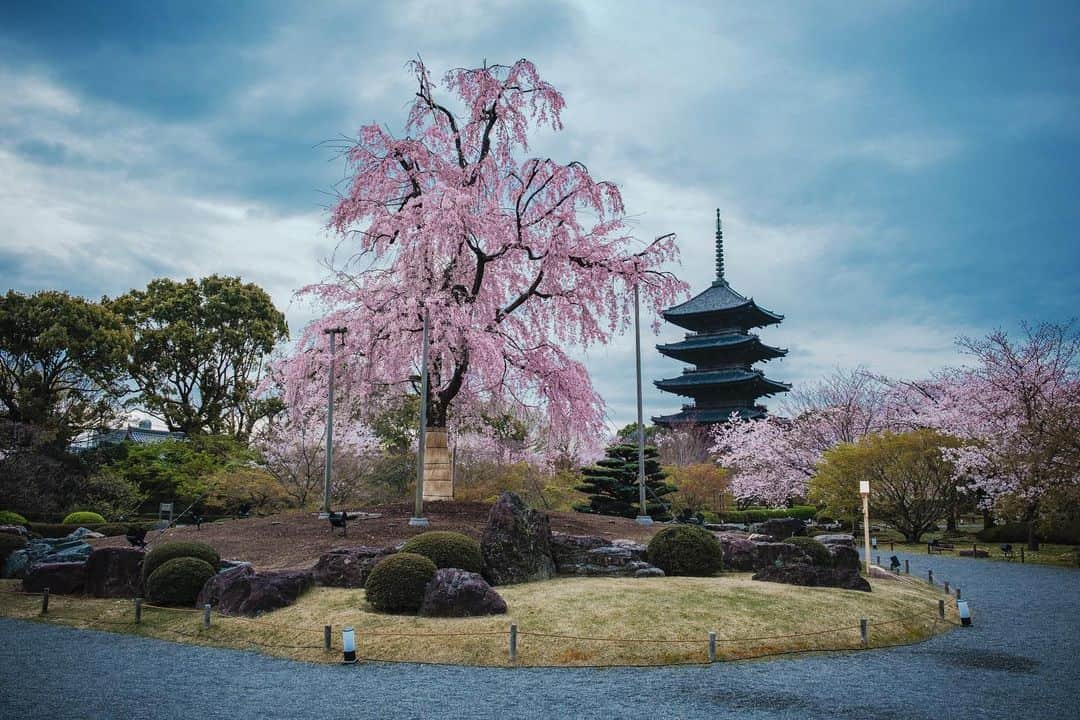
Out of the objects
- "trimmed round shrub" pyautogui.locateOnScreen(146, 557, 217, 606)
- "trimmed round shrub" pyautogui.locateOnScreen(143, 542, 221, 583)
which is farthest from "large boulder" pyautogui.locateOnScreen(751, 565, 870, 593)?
"trimmed round shrub" pyautogui.locateOnScreen(143, 542, 221, 583)

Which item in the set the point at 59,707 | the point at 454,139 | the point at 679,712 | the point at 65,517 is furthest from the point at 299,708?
the point at 65,517

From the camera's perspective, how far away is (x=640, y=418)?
944 inches

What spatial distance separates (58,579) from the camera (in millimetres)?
16625

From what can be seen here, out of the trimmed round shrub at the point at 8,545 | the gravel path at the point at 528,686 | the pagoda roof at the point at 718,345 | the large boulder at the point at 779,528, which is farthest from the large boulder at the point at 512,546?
the pagoda roof at the point at 718,345

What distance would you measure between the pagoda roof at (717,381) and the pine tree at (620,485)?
25.5m

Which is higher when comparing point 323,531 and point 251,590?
point 323,531

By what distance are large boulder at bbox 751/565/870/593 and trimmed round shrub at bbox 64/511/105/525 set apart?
2500 cm

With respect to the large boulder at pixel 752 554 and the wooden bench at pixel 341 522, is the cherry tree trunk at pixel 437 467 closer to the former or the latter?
the wooden bench at pixel 341 522

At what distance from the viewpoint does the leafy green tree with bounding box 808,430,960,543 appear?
32.1 meters

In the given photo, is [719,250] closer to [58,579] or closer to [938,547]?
[938,547]

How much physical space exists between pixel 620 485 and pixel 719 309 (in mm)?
29862

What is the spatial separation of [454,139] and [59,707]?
1952 centimetres

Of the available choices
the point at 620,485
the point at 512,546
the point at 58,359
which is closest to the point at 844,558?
the point at 512,546

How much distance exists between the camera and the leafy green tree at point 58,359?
34188mm
